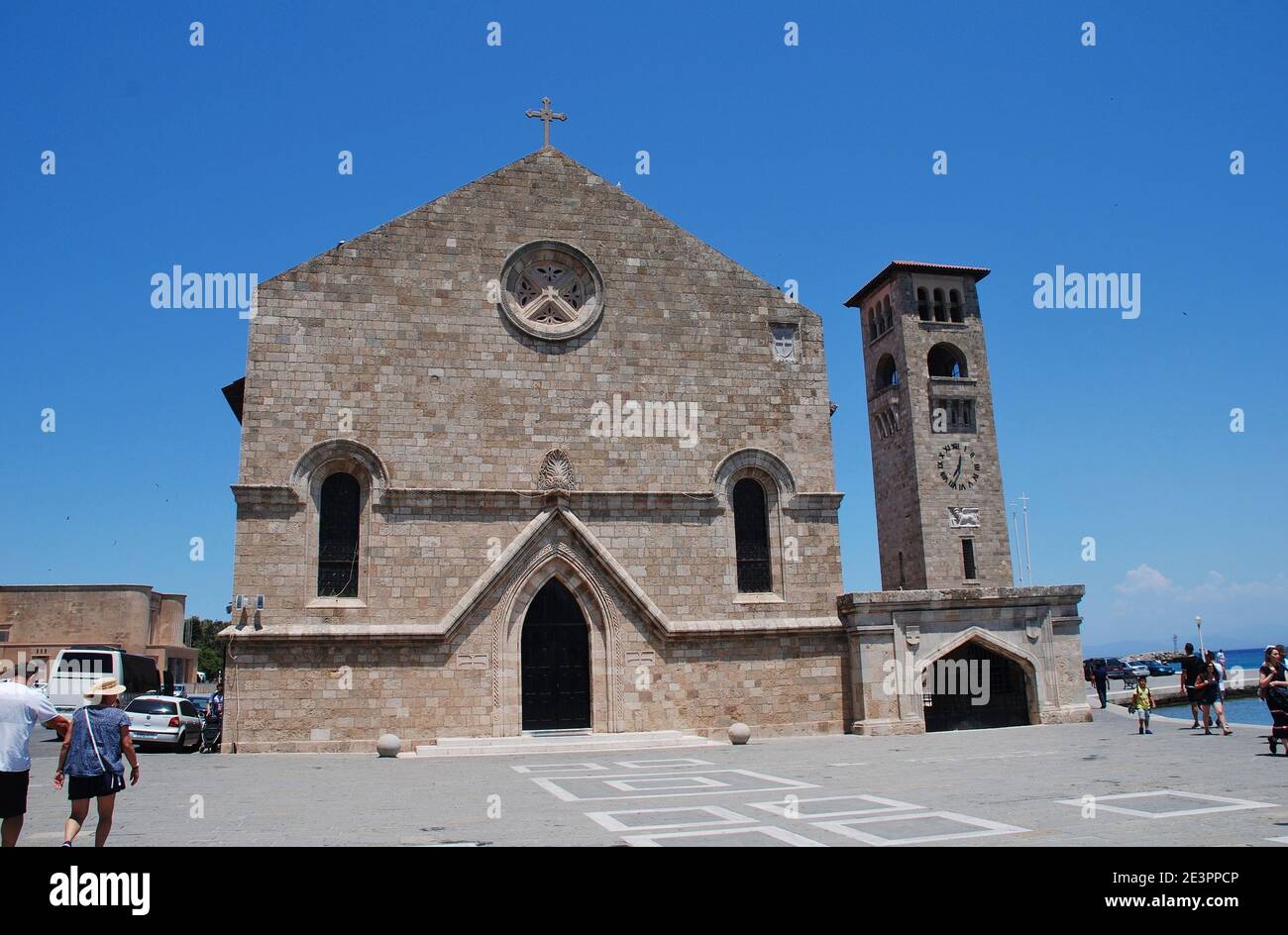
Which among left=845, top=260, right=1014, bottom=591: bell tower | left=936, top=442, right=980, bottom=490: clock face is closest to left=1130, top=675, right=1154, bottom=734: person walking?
left=845, top=260, right=1014, bottom=591: bell tower

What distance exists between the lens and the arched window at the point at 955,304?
1736 inches

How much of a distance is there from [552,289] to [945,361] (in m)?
27.2

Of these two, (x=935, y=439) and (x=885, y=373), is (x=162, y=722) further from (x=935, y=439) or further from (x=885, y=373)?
(x=885, y=373)

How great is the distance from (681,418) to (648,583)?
13.6 ft

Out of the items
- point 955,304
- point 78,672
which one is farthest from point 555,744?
point 955,304

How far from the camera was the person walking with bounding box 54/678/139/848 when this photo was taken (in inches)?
325

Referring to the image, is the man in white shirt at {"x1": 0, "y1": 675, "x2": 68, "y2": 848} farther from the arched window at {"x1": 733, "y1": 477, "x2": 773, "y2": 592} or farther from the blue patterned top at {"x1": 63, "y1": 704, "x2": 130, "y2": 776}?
the arched window at {"x1": 733, "y1": 477, "x2": 773, "y2": 592}

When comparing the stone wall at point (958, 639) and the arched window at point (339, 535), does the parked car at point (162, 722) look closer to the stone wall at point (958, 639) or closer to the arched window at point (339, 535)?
the arched window at point (339, 535)

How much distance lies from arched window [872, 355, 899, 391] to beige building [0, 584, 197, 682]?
126ft

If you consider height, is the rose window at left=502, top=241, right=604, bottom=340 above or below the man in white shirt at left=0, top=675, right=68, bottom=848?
above

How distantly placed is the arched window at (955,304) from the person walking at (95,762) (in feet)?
136

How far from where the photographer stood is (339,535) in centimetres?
2094

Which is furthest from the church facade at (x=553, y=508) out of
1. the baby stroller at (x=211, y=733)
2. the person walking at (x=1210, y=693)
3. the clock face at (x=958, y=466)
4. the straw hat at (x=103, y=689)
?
the clock face at (x=958, y=466)
